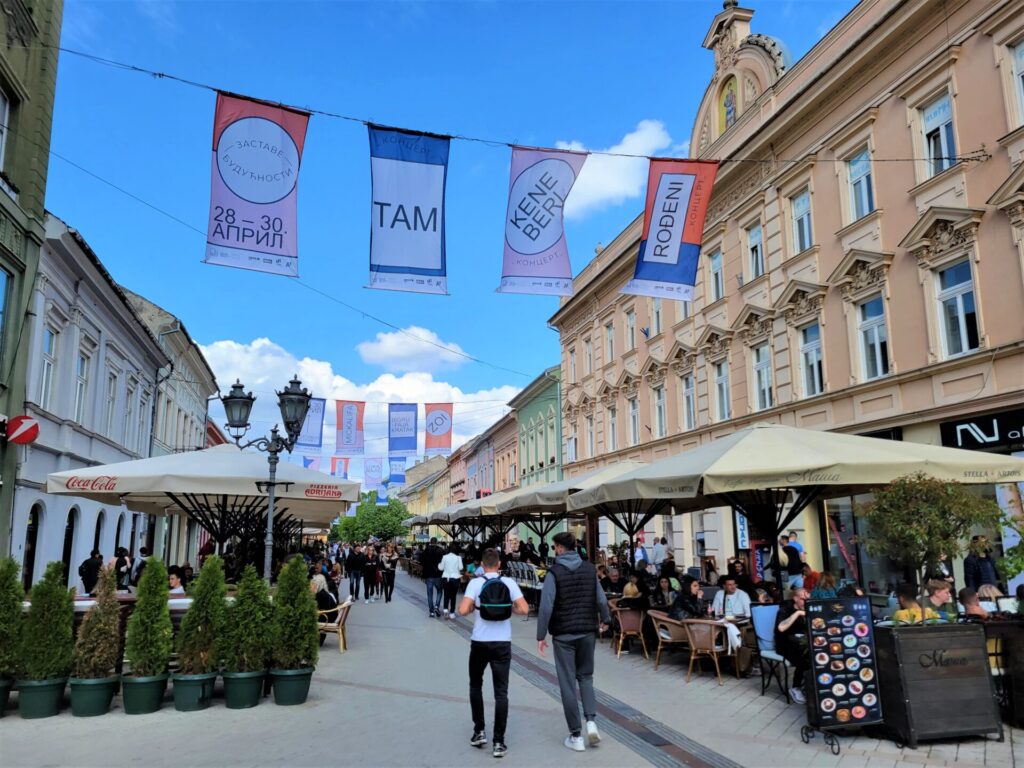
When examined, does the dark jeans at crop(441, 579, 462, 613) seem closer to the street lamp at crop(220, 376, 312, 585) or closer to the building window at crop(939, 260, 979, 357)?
the street lamp at crop(220, 376, 312, 585)

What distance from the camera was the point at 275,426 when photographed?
11469 mm

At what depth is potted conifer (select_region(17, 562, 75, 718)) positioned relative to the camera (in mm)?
7098

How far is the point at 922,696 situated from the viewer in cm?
616

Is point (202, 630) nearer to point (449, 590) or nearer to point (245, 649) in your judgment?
point (245, 649)

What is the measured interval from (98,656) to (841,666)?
6.65 metres

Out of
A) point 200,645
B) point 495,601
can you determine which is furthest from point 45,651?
point 495,601

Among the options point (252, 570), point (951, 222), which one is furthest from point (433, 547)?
point (951, 222)

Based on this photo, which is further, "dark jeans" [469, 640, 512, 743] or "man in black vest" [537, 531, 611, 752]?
"man in black vest" [537, 531, 611, 752]

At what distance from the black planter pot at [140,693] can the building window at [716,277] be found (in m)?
18.2

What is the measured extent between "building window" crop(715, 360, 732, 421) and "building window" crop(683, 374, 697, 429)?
4.19 feet

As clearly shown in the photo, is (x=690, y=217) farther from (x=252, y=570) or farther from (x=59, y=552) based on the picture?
(x=59, y=552)

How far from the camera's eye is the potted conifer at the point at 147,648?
7238mm

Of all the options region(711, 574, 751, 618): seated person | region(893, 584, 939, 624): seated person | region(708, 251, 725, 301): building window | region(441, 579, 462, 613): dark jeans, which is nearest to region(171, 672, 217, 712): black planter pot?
region(711, 574, 751, 618): seated person

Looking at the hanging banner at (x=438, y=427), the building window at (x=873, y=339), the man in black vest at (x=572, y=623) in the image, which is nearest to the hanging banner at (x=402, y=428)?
the hanging banner at (x=438, y=427)
